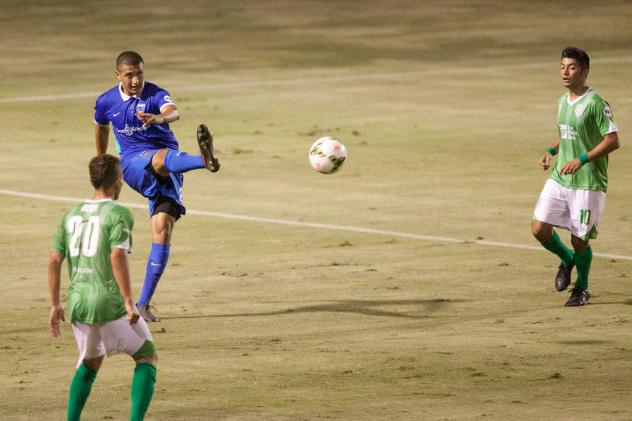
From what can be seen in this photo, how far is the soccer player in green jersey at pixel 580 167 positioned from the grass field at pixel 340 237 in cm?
62

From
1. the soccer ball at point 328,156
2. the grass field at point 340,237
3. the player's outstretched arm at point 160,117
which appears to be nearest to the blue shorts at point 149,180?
the player's outstretched arm at point 160,117

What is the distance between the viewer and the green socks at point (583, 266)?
47.8 feet

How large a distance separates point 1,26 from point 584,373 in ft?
122

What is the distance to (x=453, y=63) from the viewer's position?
40.0 metres

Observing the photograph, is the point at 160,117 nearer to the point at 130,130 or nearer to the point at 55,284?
the point at 130,130

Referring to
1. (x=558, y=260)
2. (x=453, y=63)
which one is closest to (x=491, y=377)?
(x=558, y=260)

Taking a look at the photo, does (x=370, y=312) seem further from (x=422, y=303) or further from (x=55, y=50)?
(x=55, y=50)

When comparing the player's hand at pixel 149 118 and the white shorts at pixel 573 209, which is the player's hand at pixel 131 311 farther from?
the white shorts at pixel 573 209

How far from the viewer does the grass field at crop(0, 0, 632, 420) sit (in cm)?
1141

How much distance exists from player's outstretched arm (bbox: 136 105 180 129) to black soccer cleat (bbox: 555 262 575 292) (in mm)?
3894

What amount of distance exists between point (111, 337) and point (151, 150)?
4949mm

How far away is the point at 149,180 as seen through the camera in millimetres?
14203

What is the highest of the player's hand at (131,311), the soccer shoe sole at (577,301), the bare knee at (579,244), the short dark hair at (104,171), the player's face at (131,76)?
the player's face at (131,76)

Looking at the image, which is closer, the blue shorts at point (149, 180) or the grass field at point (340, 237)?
the grass field at point (340, 237)
